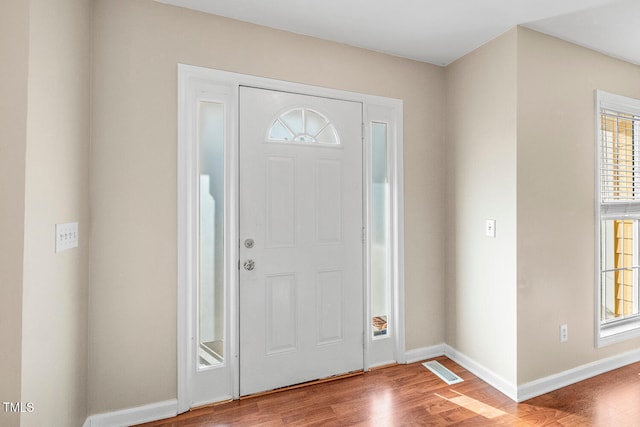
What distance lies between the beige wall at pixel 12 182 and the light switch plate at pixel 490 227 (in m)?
2.64

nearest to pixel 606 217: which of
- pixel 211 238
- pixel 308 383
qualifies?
pixel 308 383

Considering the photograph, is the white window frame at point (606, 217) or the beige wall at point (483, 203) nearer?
the beige wall at point (483, 203)

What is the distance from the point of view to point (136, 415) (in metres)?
1.85

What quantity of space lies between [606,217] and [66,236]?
3.70 meters

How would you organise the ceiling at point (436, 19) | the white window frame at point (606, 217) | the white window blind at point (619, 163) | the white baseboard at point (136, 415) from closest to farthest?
the white baseboard at point (136, 415)
the ceiling at point (436, 19)
the white window frame at point (606, 217)
the white window blind at point (619, 163)

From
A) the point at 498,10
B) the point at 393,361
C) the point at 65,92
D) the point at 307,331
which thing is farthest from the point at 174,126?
the point at 393,361

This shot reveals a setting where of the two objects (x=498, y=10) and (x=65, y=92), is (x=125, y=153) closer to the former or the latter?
(x=65, y=92)

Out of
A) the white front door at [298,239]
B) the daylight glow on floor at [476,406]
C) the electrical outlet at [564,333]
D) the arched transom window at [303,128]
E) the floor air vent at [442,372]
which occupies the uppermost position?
the arched transom window at [303,128]

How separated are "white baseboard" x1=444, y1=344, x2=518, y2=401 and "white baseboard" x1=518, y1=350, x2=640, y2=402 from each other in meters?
0.05

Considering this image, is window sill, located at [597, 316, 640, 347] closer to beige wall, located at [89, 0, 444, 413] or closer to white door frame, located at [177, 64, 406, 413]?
white door frame, located at [177, 64, 406, 413]

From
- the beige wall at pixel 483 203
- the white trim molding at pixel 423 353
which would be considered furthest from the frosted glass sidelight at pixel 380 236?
the beige wall at pixel 483 203

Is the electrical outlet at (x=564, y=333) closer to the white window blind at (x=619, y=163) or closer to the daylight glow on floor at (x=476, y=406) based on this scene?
the daylight glow on floor at (x=476, y=406)

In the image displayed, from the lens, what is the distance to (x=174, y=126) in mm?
1933

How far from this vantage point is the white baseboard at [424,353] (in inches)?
102
